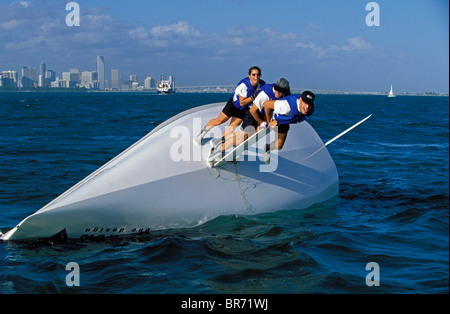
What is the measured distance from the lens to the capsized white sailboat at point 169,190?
7219mm

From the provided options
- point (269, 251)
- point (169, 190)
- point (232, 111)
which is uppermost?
point (232, 111)

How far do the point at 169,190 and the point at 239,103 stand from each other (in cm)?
182

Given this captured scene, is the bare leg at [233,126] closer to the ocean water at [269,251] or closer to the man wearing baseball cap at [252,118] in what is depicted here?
the man wearing baseball cap at [252,118]

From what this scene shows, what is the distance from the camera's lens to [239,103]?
25.8 ft

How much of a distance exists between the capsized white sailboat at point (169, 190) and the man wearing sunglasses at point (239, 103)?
167 millimetres

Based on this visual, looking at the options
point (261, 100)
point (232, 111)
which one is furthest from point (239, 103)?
point (261, 100)

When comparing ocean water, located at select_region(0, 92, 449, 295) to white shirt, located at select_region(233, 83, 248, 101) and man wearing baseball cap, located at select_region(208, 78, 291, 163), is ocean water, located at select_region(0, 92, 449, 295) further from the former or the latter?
white shirt, located at select_region(233, 83, 248, 101)

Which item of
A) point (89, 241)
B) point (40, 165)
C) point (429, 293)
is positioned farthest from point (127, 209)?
point (40, 165)

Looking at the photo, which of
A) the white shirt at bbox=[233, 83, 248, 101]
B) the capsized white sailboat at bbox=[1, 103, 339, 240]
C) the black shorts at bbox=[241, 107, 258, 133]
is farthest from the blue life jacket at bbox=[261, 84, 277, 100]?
the capsized white sailboat at bbox=[1, 103, 339, 240]

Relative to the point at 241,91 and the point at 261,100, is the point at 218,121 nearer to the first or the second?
the point at 241,91

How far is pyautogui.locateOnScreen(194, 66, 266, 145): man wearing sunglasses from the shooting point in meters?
7.67

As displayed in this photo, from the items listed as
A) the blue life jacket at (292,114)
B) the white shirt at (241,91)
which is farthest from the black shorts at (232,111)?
the blue life jacket at (292,114)
